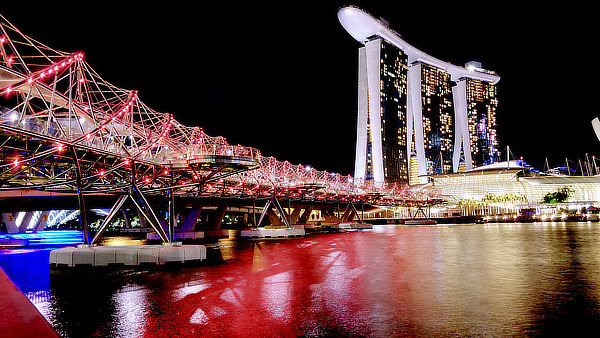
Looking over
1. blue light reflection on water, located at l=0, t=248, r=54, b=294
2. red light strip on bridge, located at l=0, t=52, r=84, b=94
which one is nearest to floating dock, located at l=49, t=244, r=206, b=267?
blue light reflection on water, located at l=0, t=248, r=54, b=294

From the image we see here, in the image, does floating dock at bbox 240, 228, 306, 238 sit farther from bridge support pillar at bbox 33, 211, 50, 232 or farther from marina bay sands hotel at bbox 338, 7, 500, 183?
marina bay sands hotel at bbox 338, 7, 500, 183

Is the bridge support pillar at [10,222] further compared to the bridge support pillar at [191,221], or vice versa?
the bridge support pillar at [10,222]

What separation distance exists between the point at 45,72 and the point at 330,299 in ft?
48.2

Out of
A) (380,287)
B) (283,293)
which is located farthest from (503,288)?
(283,293)

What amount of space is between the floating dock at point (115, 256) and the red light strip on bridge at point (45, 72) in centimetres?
836

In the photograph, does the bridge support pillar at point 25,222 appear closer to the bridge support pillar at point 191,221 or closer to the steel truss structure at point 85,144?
the bridge support pillar at point 191,221

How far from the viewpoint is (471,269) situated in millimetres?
16484

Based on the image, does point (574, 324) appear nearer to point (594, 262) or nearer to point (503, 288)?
point (503, 288)

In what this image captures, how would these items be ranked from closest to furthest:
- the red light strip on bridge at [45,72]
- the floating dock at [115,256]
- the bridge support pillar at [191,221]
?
the red light strip on bridge at [45,72], the floating dock at [115,256], the bridge support pillar at [191,221]

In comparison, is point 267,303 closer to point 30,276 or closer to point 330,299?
point 330,299

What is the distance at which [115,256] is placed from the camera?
2041 centimetres

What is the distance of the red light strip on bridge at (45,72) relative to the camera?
15.4 m

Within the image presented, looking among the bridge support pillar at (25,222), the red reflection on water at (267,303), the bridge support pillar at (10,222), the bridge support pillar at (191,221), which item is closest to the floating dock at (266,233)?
the bridge support pillar at (191,221)

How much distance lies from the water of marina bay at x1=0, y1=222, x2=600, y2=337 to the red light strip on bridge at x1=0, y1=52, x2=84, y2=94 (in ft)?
23.6
